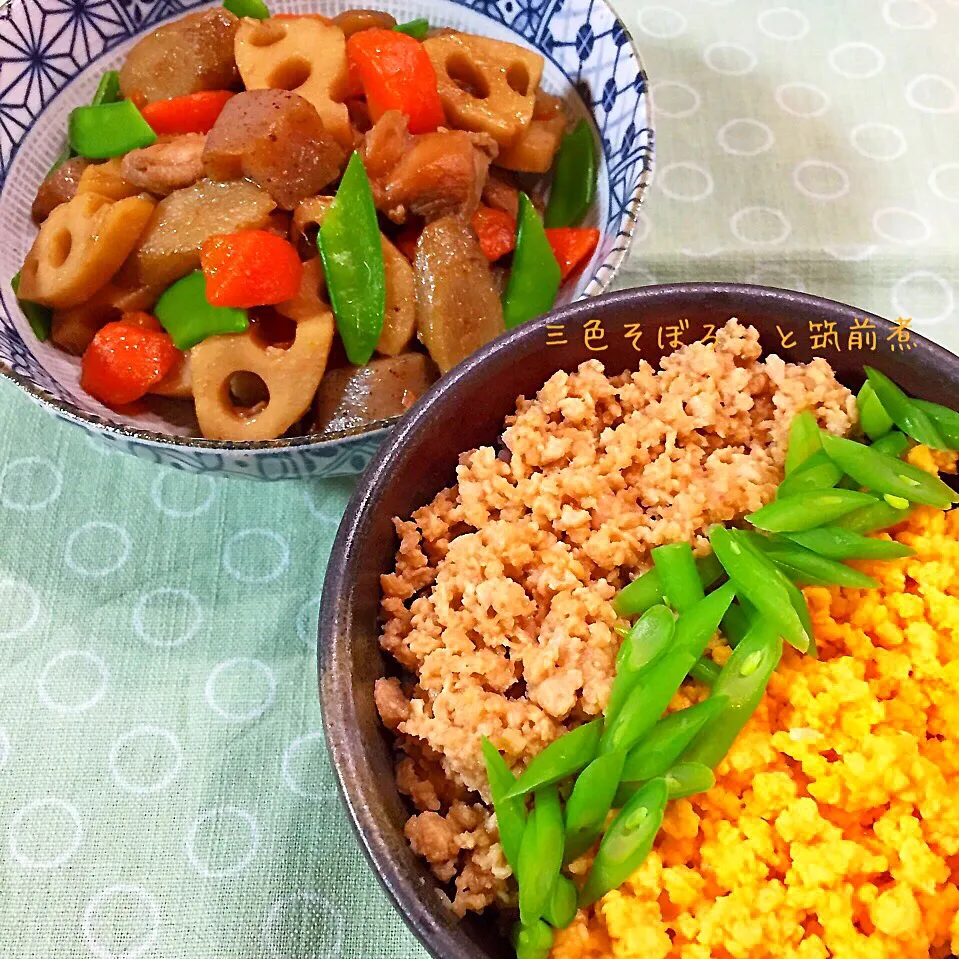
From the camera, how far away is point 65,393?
4.33ft

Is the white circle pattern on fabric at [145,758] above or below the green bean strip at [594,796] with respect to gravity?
below

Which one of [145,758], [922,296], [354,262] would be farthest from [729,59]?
[145,758]

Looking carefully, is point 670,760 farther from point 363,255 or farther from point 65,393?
point 65,393

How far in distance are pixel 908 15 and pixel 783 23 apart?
0.29 m

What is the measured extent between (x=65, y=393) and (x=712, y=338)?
91 cm

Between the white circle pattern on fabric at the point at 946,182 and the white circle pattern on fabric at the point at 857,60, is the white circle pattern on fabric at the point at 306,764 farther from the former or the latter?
the white circle pattern on fabric at the point at 857,60

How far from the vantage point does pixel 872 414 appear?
1.04 metres

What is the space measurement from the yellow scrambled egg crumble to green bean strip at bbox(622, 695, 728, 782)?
4 centimetres

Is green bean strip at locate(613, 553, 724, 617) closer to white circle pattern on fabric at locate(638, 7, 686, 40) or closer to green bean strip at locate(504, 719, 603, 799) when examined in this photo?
green bean strip at locate(504, 719, 603, 799)

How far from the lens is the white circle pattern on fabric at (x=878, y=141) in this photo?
6.09 ft

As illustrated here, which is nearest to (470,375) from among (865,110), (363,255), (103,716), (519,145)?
(363,255)

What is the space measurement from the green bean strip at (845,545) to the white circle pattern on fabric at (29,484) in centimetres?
119

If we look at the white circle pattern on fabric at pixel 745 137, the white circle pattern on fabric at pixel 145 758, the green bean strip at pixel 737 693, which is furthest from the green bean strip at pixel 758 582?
the white circle pattern on fabric at pixel 745 137

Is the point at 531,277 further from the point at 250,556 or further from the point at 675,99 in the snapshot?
the point at 675,99
